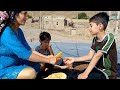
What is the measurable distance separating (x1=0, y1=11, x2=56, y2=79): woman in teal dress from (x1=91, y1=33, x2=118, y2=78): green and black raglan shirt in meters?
0.54

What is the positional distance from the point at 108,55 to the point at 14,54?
95 centimetres

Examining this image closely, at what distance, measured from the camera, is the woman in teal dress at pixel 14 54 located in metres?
2.47

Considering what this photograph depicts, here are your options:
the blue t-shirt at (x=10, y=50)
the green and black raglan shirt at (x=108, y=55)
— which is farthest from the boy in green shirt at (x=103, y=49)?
the blue t-shirt at (x=10, y=50)

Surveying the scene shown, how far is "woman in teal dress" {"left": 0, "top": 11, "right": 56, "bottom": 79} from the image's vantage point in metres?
2.47

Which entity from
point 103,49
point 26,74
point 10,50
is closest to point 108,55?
point 103,49

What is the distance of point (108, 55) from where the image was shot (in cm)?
277

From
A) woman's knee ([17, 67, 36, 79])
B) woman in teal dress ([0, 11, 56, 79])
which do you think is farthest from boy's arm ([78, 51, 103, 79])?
woman's knee ([17, 67, 36, 79])

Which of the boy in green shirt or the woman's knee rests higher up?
the boy in green shirt

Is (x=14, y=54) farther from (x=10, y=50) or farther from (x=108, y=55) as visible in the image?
(x=108, y=55)

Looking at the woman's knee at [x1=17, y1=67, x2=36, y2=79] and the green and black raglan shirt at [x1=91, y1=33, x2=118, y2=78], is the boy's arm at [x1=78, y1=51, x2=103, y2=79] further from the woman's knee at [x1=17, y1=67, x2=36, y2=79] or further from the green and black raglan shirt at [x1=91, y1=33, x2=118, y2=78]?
the woman's knee at [x1=17, y1=67, x2=36, y2=79]

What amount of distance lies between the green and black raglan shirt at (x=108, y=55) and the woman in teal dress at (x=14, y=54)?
541mm
